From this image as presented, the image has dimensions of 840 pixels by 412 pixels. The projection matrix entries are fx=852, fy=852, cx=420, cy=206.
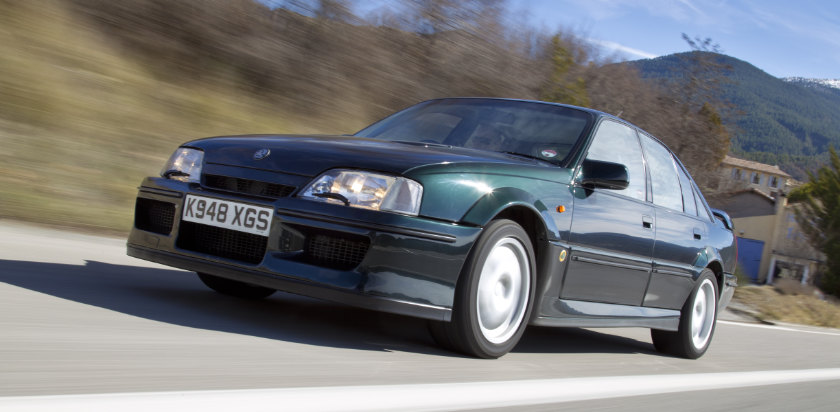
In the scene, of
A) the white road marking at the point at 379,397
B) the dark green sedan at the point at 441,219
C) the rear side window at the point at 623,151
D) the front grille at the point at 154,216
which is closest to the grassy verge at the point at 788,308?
the rear side window at the point at 623,151

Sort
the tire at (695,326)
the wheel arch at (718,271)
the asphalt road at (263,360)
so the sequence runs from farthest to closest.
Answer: the wheel arch at (718,271) → the tire at (695,326) → the asphalt road at (263,360)

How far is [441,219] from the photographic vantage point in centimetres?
362

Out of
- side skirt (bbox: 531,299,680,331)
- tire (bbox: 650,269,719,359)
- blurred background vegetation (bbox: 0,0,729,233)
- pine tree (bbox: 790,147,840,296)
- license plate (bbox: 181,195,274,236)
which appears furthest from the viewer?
pine tree (bbox: 790,147,840,296)

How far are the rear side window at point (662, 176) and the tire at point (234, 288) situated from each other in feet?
8.15

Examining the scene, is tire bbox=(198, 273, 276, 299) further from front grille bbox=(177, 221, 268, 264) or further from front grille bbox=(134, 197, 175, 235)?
front grille bbox=(177, 221, 268, 264)

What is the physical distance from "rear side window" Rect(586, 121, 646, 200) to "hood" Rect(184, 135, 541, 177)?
2.44ft

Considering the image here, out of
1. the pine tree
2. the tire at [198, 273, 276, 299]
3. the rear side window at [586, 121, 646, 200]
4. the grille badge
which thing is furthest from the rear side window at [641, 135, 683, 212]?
the pine tree

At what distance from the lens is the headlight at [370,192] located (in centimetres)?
356

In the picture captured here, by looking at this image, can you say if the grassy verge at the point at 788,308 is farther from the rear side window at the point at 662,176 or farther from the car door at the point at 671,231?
the rear side window at the point at 662,176

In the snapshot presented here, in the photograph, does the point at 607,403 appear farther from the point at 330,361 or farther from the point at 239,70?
the point at 239,70

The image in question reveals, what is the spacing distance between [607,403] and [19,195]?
5.05 metres

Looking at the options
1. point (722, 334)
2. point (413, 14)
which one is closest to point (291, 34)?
point (413, 14)

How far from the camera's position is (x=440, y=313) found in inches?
143

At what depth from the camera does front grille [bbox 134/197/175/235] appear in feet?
13.2
